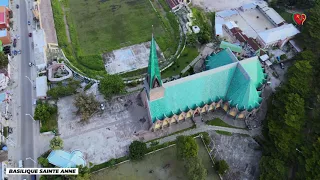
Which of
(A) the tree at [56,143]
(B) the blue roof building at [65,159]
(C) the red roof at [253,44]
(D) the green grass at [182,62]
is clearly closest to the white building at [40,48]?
(A) the tree at [56,143]

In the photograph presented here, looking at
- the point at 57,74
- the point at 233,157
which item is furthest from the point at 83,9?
the point at 233,157

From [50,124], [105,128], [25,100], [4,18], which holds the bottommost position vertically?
[105,128]

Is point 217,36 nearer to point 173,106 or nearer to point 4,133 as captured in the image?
point 173,106

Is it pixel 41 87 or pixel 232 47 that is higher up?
pixel 232 47

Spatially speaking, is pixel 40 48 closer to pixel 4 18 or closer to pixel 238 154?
pixel 4 18

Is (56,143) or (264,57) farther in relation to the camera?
(264,57)

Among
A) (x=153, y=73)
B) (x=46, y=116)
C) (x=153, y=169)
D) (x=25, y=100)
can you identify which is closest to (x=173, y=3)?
(x=153, y=73)

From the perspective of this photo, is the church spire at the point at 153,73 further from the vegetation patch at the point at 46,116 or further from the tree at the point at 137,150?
the vegetation patch at the point at 46,116
